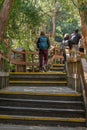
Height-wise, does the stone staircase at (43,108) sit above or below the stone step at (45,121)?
above

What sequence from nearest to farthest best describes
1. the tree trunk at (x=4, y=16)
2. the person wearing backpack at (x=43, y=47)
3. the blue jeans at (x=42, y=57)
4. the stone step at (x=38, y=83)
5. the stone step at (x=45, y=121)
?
the stone step at (x=45, y=121) < the tree trunk at (x=4, y=16) < the stone step at (x=38, y=83) < the person wearing backpack at (x=43, y=47) < the blue jeans at (x=42, y=57)

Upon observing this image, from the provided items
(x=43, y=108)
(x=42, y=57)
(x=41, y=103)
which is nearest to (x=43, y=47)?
(x=42, y=57)

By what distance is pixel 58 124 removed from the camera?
8562 millimetres

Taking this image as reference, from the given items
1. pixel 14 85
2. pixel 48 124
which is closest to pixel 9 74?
pixel 14 85

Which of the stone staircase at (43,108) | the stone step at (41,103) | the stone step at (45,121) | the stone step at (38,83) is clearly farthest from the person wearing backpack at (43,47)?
the stone step at (45,121)

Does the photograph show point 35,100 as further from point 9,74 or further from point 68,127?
point 9,74

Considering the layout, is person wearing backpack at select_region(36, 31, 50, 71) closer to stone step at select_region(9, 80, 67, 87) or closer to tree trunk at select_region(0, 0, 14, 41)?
stone step at select_region(9, 80, 67, 87)

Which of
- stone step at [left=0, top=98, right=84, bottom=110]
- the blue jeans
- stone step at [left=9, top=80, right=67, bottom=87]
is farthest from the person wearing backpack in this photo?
stone step at [left=0, top=98, right=84, bottom=110]

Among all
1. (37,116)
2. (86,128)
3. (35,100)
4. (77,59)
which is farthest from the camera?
(77,59)

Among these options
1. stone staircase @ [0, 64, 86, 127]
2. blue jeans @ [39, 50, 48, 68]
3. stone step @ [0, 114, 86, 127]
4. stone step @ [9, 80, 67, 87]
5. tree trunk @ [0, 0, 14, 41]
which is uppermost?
tree trunk @ [0, 0, 14, 41]

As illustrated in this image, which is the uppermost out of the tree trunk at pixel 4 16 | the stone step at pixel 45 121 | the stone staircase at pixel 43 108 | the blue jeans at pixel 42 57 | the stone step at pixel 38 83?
the tree trunk at pixel 4 16

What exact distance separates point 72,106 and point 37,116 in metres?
1.08

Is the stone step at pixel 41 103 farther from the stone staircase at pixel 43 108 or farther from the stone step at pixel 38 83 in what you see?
the stone step at pixel 38 83

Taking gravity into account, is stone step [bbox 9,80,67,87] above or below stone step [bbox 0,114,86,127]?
above
